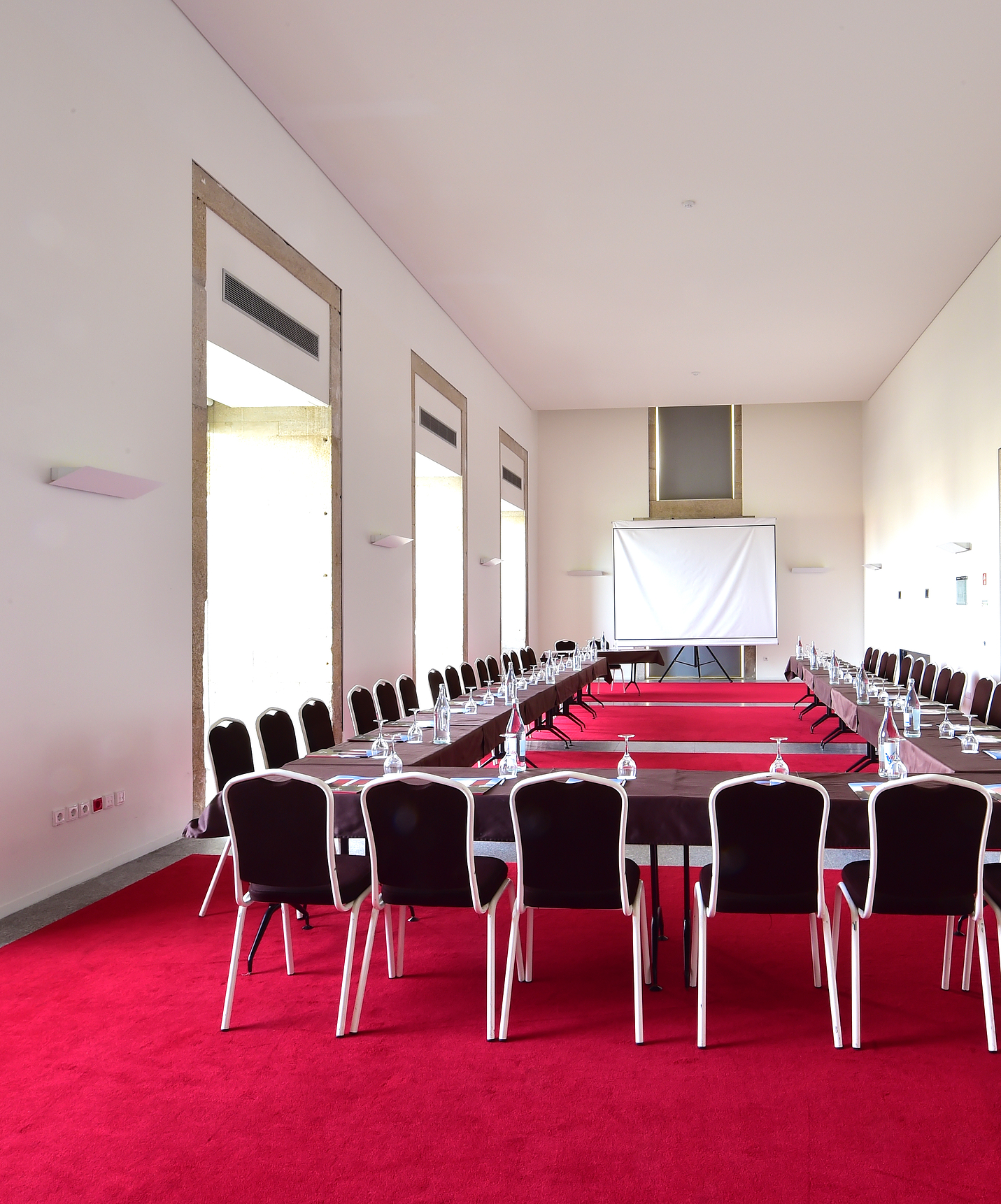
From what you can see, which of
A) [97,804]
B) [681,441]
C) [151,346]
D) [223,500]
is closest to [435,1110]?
[97,804]

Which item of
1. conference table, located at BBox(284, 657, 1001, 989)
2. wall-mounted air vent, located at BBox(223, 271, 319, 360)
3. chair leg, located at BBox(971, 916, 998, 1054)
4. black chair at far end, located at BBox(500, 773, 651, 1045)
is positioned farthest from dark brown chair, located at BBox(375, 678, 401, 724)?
chair leg, located at BBox(971, 916, 998, 1054)

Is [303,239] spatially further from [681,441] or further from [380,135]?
[681,441]

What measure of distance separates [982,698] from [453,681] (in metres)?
4.39

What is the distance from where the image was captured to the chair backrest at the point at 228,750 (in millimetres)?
4348

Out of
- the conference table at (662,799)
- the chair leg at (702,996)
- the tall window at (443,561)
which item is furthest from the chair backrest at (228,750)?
the tall window at (443,561)

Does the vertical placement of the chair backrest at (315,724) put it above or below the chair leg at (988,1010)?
above

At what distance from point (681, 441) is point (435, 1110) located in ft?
50.7

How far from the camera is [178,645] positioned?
216 inches

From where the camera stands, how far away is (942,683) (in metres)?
8.41

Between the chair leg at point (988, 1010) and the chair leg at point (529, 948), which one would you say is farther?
the chair leg at point (529, 948)

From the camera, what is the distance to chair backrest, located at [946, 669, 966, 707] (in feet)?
25.4

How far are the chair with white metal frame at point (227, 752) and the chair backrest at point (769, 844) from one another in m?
2.27

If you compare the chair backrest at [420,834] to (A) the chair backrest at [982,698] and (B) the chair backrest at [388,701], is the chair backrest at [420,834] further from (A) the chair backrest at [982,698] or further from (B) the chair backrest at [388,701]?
(A) the chair backrest at [982,698]

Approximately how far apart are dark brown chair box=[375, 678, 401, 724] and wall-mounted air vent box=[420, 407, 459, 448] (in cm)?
397
